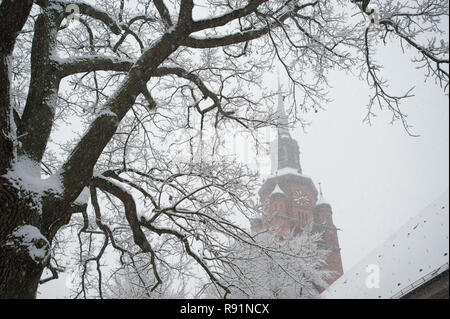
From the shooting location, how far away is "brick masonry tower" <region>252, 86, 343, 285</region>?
40.8 m

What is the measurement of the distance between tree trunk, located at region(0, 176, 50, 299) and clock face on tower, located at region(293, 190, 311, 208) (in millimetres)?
43487

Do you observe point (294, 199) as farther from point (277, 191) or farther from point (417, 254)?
point (417, 254)

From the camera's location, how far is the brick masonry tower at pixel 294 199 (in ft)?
134

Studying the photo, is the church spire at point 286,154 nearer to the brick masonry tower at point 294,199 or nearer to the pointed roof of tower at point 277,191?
the brick masonry tower at point 294,199

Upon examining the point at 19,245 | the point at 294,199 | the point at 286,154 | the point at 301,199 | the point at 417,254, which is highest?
the point at 286,154

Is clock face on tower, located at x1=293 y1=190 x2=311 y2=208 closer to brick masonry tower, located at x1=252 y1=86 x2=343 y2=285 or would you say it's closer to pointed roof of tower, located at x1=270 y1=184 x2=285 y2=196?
brick masonry tower, located at x1=252 y1=86 x2=343 y2=285

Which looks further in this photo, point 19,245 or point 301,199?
point 301,199

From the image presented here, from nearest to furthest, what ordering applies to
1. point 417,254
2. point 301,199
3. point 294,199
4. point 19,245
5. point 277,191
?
1. point 19,245
2. point 417,254
3. point 277,191
4. point 294,199
5. point 301,199

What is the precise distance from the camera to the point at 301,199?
148 feet

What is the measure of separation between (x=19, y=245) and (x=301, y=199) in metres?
44.5

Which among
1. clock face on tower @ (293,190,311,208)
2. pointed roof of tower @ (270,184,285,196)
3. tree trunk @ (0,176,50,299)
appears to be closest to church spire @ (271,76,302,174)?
clock face on tower @ (293,190,311,208)

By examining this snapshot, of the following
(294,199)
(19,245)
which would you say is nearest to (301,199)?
(294,199)
